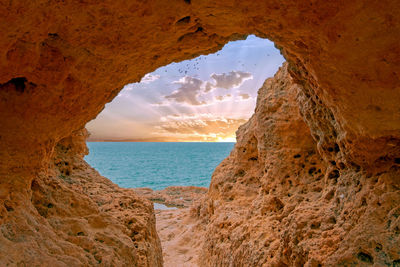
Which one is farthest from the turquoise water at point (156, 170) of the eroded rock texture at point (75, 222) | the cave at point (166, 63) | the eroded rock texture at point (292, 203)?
the cave at point (166, 63)

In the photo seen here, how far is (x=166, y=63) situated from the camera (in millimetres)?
3957

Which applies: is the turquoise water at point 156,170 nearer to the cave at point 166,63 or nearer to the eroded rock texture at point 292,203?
the eroded rock texture at point 292,203

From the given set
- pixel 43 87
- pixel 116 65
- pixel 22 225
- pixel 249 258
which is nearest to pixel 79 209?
pixel 22 225

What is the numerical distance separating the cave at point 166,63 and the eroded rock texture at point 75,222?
0.02 metres

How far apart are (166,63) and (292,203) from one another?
3.40m

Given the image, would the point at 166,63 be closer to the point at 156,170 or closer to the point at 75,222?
the point at 75,222

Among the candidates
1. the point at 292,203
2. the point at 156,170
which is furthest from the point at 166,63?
the point at 156,170

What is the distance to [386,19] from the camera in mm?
2199

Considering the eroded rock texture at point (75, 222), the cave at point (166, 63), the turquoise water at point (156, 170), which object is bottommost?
the turquoise water at point (156, 170)

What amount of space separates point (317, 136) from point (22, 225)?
175 inches

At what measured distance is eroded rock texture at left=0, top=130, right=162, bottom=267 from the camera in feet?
8.22

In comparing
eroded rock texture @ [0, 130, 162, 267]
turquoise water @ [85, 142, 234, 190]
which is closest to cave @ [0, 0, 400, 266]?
eroded rock texture @ [0, 130, 162, 267]

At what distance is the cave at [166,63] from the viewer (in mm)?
2363

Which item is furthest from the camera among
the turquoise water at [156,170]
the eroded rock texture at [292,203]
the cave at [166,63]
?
the turquoise water at [156,170]
